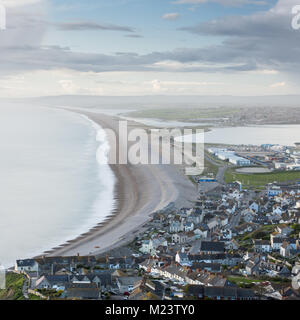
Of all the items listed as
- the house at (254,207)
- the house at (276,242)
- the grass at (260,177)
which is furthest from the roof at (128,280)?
the grass at (260,177)

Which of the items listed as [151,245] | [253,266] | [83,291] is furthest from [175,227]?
[83,291]

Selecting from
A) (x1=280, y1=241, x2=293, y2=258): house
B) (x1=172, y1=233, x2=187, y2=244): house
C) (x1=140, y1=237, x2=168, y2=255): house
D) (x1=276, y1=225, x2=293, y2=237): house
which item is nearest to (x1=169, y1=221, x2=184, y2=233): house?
(x1=172, y1=233, x2=187, y2=244): house

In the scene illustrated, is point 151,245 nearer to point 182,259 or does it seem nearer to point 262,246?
point 182,259

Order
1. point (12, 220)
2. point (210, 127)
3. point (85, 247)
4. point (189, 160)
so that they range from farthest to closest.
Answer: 1. point (210, 127)
2. point (189, 160)
3. point (12, 220)
4. point (85, 247)
